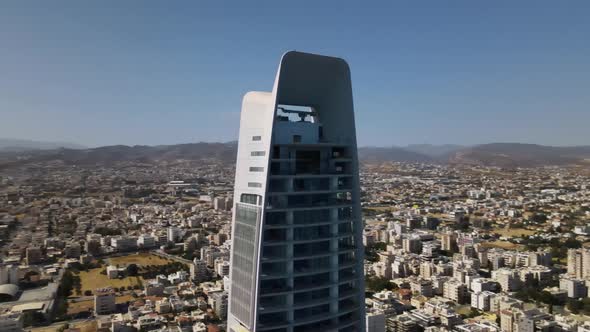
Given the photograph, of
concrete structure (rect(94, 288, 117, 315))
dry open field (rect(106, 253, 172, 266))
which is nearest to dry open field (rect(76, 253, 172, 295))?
dry open field (rect(106, 253, 172, 266))

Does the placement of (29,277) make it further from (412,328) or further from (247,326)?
(247,326)

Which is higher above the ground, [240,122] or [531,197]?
[240,122]

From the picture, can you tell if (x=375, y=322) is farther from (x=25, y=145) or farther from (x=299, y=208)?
(x=25, y=145)

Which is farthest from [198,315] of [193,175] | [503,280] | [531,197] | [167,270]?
[193,175]

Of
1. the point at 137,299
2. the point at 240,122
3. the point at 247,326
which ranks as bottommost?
the point at 137,299

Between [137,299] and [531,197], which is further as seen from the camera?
[531,197]

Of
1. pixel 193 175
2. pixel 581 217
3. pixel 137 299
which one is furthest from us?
pixel 193 175

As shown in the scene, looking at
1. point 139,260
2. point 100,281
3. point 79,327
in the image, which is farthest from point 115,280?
point 79,327

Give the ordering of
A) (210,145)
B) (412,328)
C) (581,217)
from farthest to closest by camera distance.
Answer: (210,145)
(581,217)
(412,328)
